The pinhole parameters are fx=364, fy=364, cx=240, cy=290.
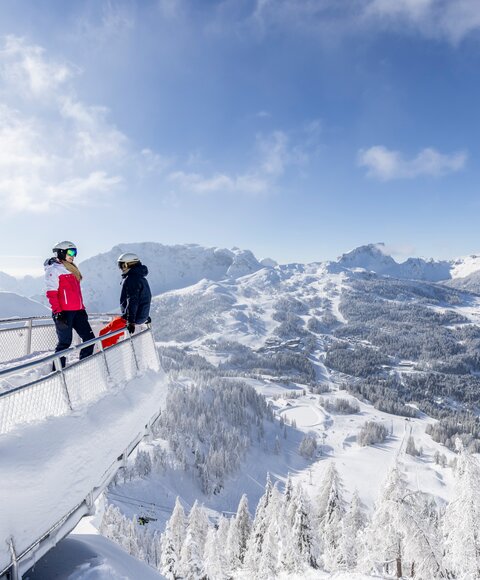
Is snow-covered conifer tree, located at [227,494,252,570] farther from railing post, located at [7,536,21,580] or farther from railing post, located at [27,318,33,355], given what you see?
railing post, located at [7,536,21,580]

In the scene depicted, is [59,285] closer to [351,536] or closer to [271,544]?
[271,544]

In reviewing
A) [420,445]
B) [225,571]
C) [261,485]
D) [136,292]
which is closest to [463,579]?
[225,571]

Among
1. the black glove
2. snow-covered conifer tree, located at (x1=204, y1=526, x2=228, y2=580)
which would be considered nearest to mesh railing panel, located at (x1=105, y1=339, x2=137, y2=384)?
the black glove

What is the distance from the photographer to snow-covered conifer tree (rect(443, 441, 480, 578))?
72.7ft

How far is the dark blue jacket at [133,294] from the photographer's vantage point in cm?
948

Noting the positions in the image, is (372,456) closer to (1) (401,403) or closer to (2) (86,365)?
(1) (401,403)

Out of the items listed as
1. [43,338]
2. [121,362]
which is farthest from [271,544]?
[121,362]

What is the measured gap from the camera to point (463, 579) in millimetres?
22328

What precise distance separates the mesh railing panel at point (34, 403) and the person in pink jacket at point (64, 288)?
296cm

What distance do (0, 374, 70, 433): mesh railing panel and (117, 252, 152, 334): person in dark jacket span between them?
3.62 meters

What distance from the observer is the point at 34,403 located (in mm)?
5234

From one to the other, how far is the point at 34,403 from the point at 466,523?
27401mm

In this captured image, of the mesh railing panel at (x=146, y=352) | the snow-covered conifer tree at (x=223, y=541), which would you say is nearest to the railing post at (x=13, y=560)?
the mesh railing panel at (x=146, y=352)

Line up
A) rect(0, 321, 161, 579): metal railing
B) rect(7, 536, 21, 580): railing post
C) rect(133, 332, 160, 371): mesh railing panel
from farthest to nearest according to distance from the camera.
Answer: rect(133, 332, 160, 371): mesh railing panel
rect(0, 321, 161, 579): metal railing
rect(7, 536, 21, 580): railing post
